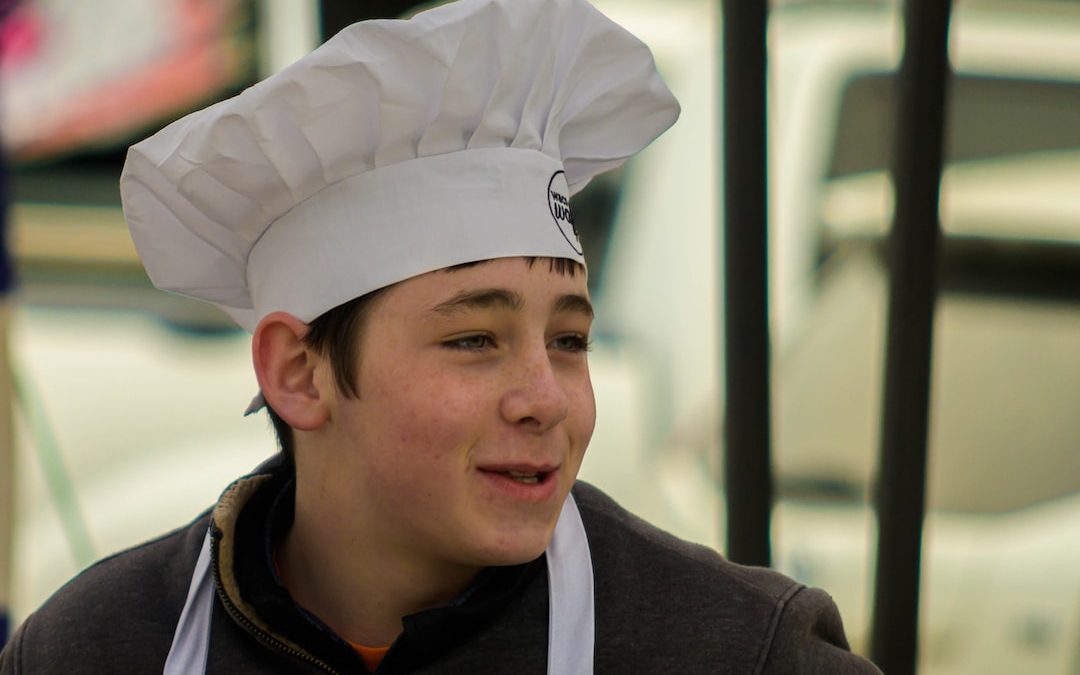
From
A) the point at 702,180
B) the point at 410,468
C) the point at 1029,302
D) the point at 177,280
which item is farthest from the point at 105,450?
the point at 410,468

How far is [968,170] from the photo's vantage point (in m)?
4.48

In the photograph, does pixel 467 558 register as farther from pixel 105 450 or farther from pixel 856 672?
pixel 105 450

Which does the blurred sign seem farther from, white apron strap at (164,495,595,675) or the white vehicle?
white apron strap at (164,495,595,675)

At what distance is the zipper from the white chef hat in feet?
0.87

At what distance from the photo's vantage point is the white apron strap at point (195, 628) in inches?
57.0

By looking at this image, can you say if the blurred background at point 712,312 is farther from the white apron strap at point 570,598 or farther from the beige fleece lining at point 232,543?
the white apron strap at point 570,598

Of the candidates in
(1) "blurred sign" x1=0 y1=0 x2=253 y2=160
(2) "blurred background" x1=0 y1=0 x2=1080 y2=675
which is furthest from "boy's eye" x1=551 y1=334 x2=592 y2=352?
(1) "blurred sign" x1=0 y1=0 x2=253 y2=160

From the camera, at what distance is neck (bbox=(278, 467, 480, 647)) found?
1.42 metres

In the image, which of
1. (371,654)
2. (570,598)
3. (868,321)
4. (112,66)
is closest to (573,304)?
(570,598)

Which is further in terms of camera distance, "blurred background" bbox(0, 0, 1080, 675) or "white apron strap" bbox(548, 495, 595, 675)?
"blurred background" bbox(0, 0, 1080, 675)

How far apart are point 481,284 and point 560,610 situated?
321mm

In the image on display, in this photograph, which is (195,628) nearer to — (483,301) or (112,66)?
(483,301)

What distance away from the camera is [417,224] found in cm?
135

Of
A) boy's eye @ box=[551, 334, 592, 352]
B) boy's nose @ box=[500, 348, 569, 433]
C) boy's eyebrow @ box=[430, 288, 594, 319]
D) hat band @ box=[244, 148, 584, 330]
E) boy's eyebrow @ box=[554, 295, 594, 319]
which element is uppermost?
hat band @ box=[244, 148, 584, 330]
